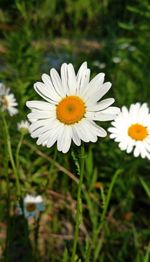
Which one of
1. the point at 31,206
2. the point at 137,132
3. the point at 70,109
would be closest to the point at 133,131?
the point at 137,132

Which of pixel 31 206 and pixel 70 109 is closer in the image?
pixel 70 109

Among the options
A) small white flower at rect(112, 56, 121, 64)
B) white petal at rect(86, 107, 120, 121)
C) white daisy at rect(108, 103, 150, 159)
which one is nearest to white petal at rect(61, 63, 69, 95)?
white petal at rect(86, 107, 120, 121)

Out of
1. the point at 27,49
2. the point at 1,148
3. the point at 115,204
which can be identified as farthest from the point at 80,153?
the point at 27,49

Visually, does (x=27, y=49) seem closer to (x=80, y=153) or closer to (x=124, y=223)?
(x=124, y=223)

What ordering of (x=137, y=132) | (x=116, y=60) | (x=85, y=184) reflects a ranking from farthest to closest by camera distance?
(x=116, y=60)
(x=85, y=184)
(x=137, y=132)

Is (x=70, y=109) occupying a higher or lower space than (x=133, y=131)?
lower

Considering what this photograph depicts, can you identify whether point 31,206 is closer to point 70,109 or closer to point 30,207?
point 30,207

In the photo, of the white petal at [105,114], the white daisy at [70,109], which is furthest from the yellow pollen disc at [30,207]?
the white petal at [105,114]
